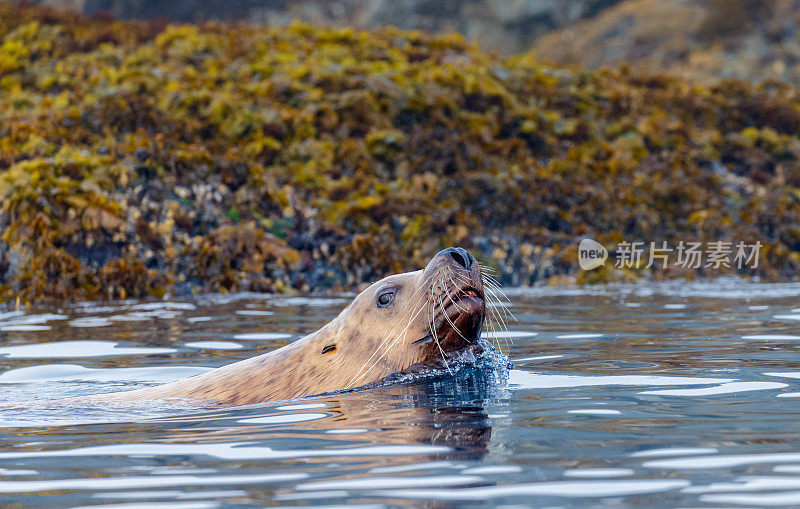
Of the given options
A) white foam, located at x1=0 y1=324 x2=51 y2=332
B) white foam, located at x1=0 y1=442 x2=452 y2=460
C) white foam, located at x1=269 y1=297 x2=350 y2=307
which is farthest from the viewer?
white foam, located at x1=269 y1=297 x2=350 y2=307

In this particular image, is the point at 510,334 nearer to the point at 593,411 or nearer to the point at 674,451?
the point at 593,411

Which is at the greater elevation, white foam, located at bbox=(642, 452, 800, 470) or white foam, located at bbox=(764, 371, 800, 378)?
white foam, located at bbox=(642, 452, 800, 470)

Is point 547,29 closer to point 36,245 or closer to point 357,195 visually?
point 357,195

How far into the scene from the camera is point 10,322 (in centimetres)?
941

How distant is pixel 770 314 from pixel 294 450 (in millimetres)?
6355

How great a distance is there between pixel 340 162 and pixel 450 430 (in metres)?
10.4

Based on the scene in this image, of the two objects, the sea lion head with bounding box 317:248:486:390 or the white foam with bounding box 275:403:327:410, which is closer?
the white foam with bounding box 275:403:327:410

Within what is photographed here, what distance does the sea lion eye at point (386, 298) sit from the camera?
18.3 ft

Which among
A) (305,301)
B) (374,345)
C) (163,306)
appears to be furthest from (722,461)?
(163,306)

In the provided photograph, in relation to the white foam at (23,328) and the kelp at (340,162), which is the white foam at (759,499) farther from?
the kelp at (340,162)

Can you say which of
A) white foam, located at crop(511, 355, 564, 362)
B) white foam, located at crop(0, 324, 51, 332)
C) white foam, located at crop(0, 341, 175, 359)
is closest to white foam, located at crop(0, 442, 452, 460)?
white foam, located at crop(511, 355, 564, 362)

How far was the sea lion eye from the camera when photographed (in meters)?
5.59

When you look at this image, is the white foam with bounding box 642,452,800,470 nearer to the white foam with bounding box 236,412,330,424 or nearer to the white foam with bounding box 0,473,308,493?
the white foam with bounding box 0,473,308,493

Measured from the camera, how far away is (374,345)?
556 centimetres
